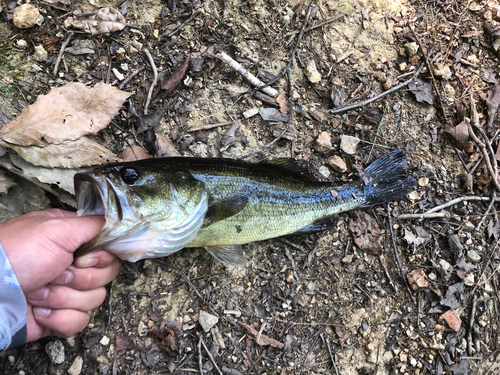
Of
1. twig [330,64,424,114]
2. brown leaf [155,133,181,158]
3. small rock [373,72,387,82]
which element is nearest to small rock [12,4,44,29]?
brown leaf [155,133,181,158]

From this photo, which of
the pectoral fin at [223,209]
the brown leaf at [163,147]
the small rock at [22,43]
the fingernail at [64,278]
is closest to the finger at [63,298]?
the fingernail at [64,278]

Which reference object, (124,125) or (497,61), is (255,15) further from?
(497,61)

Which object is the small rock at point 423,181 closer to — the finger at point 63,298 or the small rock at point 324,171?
the small rock at point 324,171

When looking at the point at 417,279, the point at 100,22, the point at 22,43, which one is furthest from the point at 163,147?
the point at 417,279

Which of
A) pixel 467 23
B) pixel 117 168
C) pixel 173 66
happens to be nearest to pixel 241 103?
pixel 173 66

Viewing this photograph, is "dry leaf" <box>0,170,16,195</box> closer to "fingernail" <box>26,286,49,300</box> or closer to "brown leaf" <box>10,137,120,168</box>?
"brown leaf" <box>10,137,120,168</box>

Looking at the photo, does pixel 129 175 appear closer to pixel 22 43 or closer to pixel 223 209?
pixel 223 209
